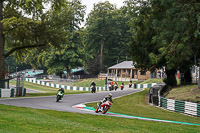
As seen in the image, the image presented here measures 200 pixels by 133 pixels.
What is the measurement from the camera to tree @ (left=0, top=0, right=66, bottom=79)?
27.6m

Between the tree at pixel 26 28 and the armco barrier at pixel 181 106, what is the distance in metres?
13.6

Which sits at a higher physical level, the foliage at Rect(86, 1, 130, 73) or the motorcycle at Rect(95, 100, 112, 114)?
the foliage at Rect(86, 1, 130, 73)

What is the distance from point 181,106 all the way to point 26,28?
16.3 meters

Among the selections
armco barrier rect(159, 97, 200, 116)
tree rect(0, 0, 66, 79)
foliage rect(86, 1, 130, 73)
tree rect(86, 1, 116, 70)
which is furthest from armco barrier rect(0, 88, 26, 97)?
tree rect(86, 1, 116, 70)

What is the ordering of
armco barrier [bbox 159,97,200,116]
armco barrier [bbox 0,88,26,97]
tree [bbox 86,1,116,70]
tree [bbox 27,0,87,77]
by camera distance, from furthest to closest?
tree [bbox 86,1,116,70], tree [bbox 27,0,87,77], armco barrier [bbox 0,88,26,97], armco barrier [bbox 159,97,200,116]

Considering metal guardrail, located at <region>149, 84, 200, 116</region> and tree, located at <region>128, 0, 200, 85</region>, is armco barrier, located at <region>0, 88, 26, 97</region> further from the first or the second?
tree, located at <region>128, 0, 200, 85</region>

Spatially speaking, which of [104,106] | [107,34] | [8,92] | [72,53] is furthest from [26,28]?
[107,34]

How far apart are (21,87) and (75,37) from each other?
138 feet

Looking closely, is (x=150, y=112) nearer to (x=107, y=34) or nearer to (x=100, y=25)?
(x=107, y=34)

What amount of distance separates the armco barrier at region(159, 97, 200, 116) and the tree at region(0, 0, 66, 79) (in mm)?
13587

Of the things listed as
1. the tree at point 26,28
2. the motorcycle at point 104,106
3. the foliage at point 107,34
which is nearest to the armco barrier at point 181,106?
the motorcycle at point 104,106

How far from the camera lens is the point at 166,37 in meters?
18.4

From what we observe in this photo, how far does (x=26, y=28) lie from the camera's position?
27.8m

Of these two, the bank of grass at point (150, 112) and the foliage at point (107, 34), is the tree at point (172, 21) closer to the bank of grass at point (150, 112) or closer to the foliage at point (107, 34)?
the bank of grass at point (150, 112)
